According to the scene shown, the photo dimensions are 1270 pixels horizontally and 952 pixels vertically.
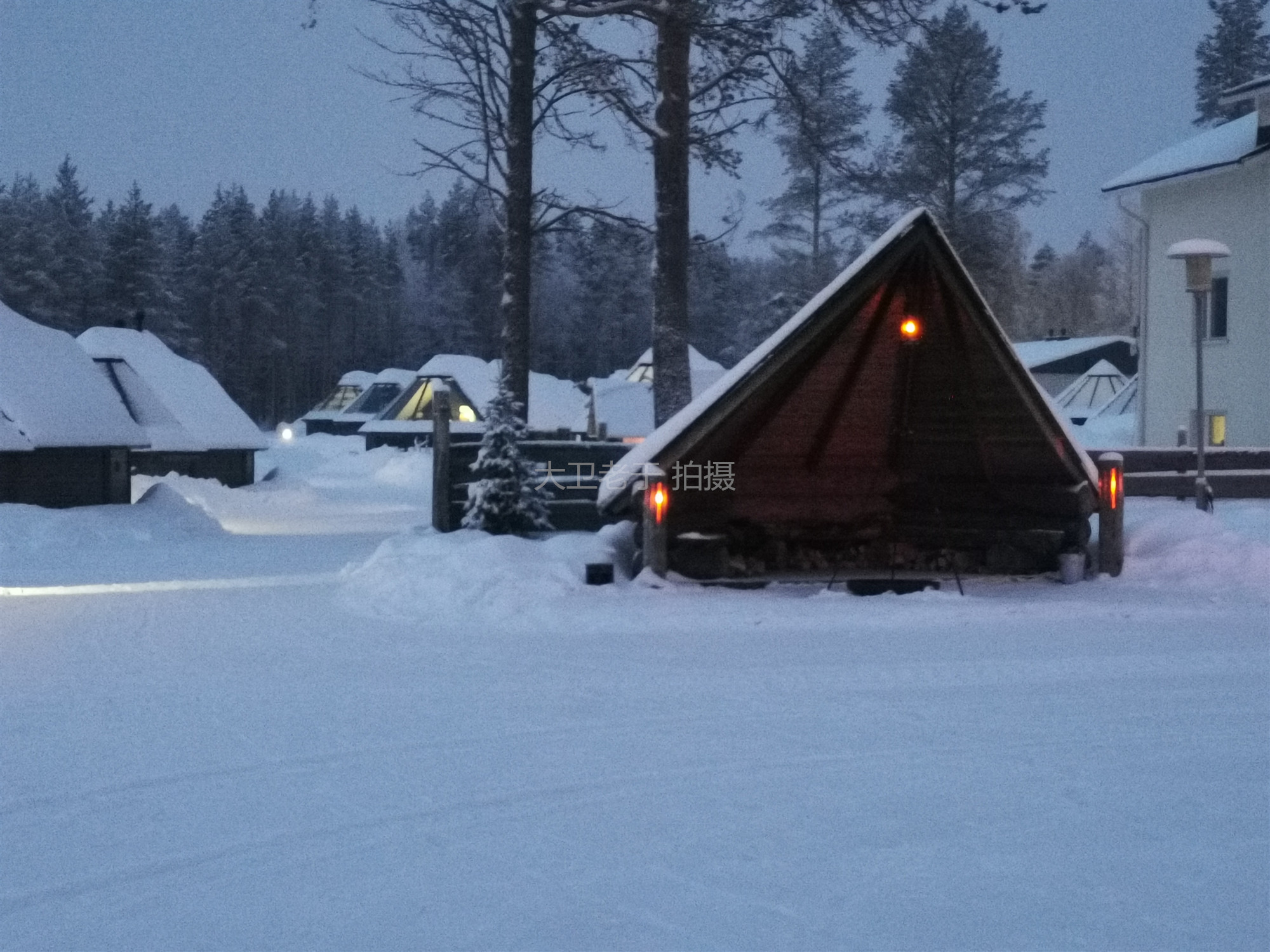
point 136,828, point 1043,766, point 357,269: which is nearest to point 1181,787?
point 1043,766

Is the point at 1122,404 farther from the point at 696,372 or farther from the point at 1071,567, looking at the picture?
the point at 1071,567

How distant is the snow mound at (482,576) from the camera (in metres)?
12.1

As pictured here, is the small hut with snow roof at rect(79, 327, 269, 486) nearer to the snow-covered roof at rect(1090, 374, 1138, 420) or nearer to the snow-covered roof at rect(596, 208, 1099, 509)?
the snow-covered roof at rect(596, 208, 1099, 509)

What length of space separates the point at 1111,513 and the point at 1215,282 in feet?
57.0

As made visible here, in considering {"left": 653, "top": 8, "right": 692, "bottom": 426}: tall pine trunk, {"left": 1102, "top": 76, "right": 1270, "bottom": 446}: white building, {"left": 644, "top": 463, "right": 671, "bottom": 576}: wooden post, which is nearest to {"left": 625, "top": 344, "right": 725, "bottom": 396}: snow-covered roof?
{"left": 1102, "top": 76, "right": 1270, "bottom": 446}: white building

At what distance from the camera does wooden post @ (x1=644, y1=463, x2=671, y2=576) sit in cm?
1303

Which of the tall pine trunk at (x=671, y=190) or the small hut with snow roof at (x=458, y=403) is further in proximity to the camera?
the small hut with snow roof at (x=458, y=403)

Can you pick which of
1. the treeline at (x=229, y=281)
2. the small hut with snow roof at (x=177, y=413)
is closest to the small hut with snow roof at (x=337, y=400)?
the treeline at (x=229, y=281)

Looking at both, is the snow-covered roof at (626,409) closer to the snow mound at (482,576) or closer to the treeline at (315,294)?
the treeline at (315,294)

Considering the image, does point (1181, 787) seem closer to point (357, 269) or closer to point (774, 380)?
point (774, 380)

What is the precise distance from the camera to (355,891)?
5.19 metres

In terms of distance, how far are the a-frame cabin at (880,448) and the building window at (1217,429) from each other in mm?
15680

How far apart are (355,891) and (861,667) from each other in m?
5.19

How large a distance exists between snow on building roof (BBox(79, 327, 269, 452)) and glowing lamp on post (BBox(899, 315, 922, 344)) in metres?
28.1
